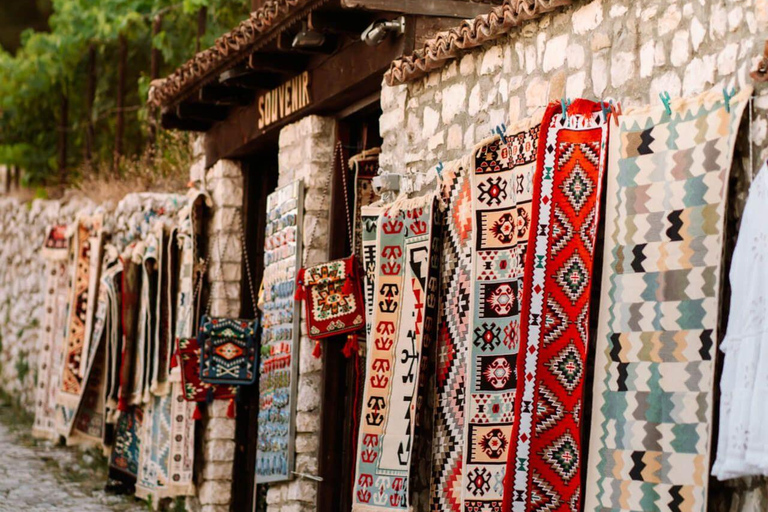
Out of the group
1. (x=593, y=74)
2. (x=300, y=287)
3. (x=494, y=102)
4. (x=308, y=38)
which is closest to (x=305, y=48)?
(x=308, y=38)

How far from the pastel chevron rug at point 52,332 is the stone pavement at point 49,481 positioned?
11.0 inches

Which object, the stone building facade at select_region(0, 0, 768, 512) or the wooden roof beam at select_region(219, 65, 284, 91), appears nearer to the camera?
the stone building facade at select_region(0, 0, 768, 512)

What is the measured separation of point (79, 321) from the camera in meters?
11.3

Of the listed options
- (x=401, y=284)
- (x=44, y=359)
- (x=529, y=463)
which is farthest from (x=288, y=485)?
(x=44, y=359)

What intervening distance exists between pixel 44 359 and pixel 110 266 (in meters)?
2.03

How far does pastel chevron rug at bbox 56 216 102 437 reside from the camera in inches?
436

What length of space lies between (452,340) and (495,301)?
0.42m

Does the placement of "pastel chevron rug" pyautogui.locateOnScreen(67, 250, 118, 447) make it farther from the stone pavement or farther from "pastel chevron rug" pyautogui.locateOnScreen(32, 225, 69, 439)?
"pastel chevron rug" pyautogui.locateOnScreen(32, 225, 69, 439)

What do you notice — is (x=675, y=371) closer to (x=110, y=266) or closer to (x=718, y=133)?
(x=718, y=133)

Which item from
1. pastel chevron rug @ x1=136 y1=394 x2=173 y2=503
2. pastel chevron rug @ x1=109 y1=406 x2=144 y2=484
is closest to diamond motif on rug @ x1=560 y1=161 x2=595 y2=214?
pastel chevron rug @ x1=136 y1=394 x2=173 y2=503

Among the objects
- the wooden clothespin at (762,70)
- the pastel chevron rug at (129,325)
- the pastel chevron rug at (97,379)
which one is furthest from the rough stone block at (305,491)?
the wooden clothespin at (762,70)

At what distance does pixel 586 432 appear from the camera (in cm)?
429

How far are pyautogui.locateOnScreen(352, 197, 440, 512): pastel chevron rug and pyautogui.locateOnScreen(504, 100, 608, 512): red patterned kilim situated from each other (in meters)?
0.97

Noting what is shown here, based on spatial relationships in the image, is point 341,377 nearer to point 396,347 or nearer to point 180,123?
point 396,347
